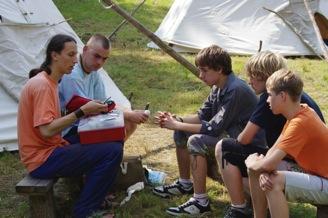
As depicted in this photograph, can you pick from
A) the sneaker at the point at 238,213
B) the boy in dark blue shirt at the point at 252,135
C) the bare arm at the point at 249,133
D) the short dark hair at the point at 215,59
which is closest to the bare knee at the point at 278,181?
the boy in dark blue shirt at the point at 252,135

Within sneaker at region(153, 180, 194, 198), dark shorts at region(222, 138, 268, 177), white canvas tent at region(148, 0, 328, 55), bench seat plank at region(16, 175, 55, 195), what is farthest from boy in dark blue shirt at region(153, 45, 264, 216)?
white canvas tent at region(148, 0, 328, 55)

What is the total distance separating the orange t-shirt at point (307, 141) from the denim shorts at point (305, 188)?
0.09 meters

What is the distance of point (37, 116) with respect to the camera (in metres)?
3.86

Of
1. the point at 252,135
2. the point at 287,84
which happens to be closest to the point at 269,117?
the point at 252,135

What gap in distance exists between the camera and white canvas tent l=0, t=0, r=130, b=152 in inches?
242

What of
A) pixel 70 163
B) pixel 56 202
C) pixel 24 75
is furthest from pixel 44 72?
pixel 24 75

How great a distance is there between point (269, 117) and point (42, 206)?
5.74ft

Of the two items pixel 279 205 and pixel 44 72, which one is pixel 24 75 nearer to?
pixel 44 72

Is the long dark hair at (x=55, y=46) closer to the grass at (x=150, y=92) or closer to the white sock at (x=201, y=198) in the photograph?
the grass at (x=150, y=92)

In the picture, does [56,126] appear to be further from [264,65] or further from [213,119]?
[264,65]

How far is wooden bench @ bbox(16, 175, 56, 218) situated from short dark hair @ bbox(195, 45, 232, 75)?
1.44 meters

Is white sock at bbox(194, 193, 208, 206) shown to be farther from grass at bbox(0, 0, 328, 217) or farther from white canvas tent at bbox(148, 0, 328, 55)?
white canvas tent at bbox(148, 0, 328, 55)

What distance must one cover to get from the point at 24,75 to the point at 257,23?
5.69m

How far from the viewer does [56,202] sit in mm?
4562
